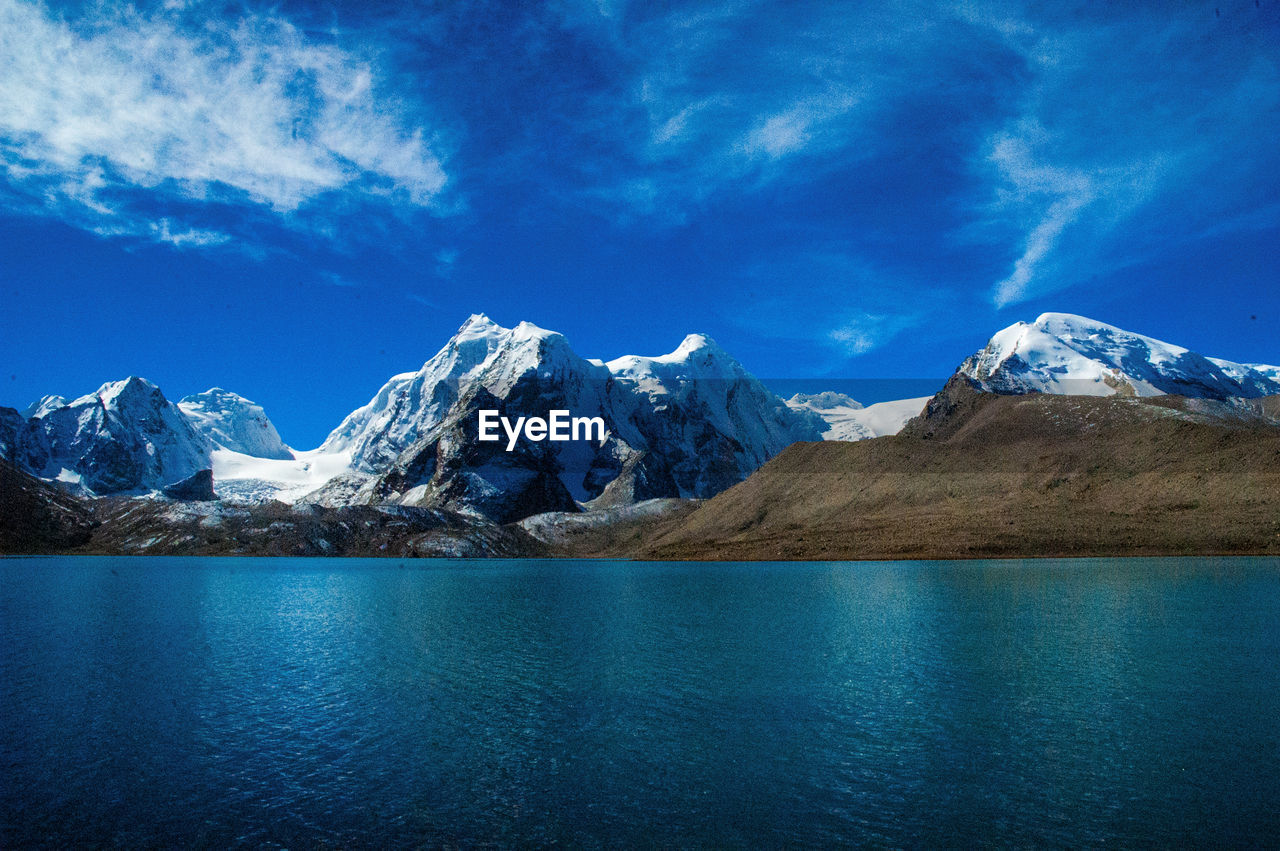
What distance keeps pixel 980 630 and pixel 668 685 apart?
86.7ft

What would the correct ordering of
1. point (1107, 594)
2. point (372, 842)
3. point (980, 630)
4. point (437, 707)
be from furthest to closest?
point (1107, 594) → point (980, 630) → point (437, 707) → point (372, 842)

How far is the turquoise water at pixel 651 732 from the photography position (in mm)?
20031

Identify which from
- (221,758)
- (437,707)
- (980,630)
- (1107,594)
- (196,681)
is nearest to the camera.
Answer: (221,758)

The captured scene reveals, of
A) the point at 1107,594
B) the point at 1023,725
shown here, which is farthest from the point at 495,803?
the point at 1107,594

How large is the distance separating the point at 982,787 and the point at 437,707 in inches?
825

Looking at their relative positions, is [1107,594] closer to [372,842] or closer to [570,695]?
[570,695]

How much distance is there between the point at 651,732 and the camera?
28594mm

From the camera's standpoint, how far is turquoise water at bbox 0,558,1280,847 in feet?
65.7

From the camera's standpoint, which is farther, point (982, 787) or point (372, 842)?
point (982, 787)

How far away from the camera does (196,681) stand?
3781cm

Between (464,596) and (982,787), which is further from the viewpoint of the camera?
(464,596)

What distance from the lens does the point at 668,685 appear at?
120ft

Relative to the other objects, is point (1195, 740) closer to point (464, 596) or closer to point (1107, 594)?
point (1107, 594)

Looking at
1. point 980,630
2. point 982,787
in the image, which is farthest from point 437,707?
point 980,630
